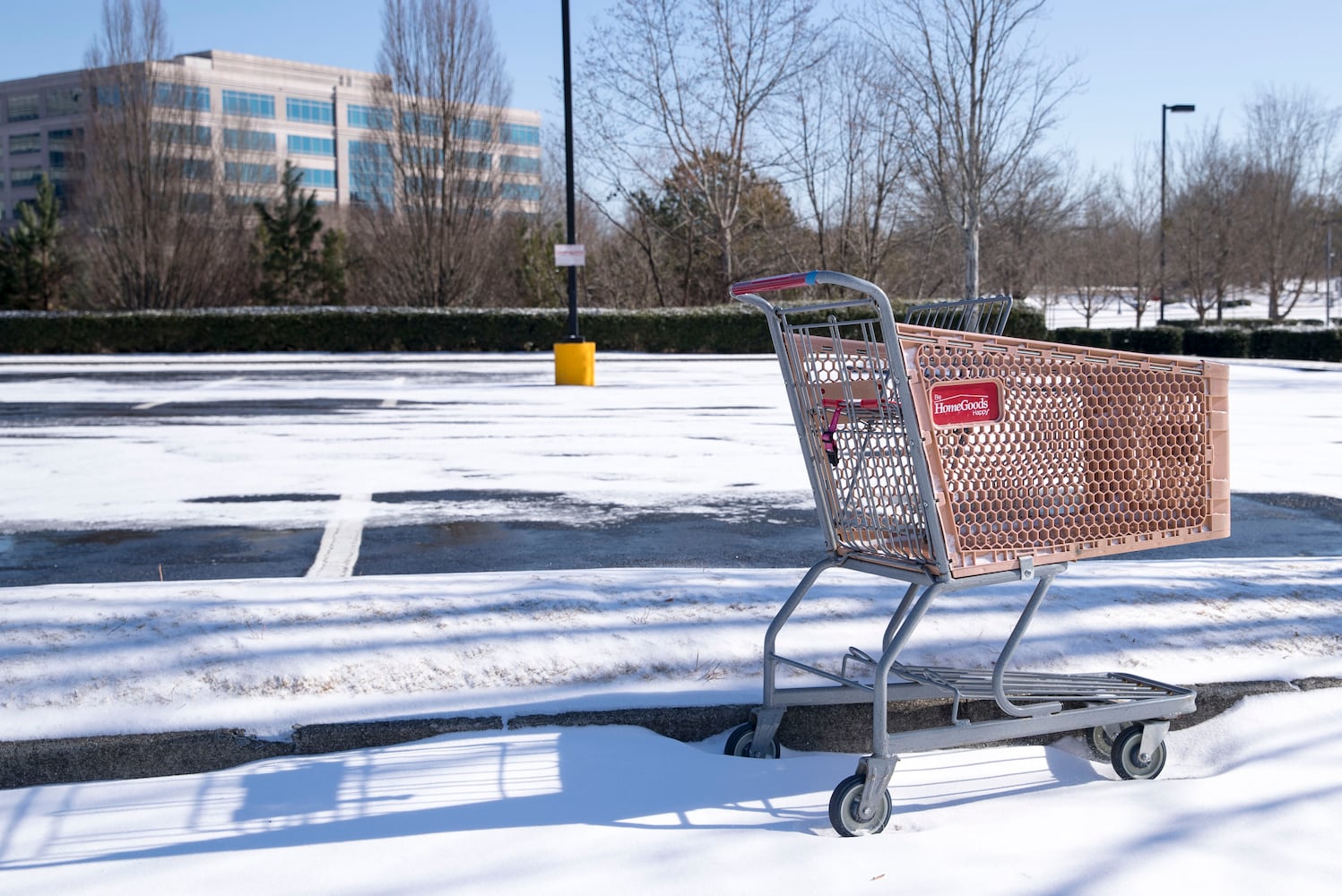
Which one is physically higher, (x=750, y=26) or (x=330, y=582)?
(x=750, y=26)

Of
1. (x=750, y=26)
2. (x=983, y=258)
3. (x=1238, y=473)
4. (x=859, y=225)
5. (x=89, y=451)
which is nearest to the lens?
(x=1238, y=473)

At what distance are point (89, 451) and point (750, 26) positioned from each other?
86.2ft

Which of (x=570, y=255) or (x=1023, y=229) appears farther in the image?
(x=1023, y=229)

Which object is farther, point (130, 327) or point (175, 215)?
point (175, 215)

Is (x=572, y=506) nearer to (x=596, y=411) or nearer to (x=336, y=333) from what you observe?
(x=596, y=411)

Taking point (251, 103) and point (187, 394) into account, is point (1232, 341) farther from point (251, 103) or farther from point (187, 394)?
point (251, 103)

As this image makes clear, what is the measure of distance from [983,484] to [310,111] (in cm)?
9732

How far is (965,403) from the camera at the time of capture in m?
3.25

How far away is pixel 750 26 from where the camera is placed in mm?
33375

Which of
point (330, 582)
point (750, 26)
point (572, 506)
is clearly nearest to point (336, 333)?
point (750, 26)

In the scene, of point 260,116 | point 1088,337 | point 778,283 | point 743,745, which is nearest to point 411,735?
point 743,745

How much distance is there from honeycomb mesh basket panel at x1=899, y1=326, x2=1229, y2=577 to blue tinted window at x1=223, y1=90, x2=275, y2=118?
9085 cm

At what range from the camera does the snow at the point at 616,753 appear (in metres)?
2.94

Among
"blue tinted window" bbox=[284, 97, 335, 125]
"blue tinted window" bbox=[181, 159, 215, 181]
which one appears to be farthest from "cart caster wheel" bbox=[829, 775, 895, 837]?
"blue tinted window" bbox=[284, 97, 335, 125]
